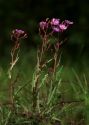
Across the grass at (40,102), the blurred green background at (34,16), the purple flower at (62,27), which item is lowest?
the grass at (40,102)

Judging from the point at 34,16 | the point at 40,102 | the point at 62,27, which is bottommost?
the point at 40,102

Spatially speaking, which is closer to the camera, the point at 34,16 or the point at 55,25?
the point at 55,25

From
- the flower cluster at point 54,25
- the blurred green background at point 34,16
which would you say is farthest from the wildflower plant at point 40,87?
the blurred green background at point 34,16

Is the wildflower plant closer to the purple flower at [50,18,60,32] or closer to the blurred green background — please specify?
the purple flower at [50,18,60,32]

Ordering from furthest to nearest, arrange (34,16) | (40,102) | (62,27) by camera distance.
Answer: (34,16) → (40,102) → (62,27)

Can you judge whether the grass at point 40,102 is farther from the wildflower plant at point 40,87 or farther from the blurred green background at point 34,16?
the blurred green background at point 34,16

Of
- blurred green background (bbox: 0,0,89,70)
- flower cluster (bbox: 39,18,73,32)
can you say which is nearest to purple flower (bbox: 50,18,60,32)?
flower cluster (bbox: 39,18,73,32)

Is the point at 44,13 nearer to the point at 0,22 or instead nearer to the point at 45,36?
the point at 0,22

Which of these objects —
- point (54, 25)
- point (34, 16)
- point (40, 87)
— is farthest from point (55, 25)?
point (34, 16)

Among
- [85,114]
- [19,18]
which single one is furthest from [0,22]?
[85,114]

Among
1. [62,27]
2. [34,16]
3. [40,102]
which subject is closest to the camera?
[62,27]

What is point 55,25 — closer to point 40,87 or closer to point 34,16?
point 40,87

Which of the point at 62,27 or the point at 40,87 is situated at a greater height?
the point at 62,27
